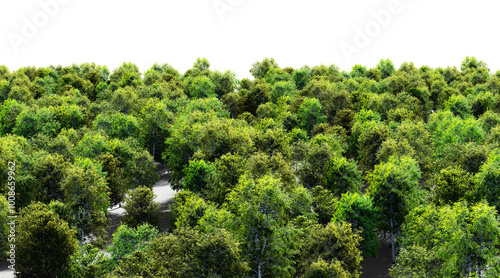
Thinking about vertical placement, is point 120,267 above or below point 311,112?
below

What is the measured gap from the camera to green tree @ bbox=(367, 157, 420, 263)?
76.4m

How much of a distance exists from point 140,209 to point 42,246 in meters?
18.1

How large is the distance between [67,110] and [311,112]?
65.8 m

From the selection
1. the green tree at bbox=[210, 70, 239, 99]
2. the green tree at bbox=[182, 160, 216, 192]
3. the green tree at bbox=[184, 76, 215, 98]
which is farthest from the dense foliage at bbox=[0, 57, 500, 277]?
the green tree at bbox=[210, 70, 239, 99]

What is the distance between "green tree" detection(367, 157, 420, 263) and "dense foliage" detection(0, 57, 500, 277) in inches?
8.4

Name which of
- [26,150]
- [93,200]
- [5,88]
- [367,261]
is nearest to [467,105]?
[367,261]

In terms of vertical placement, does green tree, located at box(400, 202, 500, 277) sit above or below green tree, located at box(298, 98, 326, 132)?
below

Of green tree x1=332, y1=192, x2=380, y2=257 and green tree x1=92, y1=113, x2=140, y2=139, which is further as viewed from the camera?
green tree x1=92, y1=113, x2=140, y2=139

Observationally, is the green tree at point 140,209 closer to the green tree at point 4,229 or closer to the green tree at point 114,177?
the green tree at point 114,177

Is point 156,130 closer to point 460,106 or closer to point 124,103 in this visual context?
point 124,103

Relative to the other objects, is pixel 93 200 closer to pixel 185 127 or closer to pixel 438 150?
pixel 185 127

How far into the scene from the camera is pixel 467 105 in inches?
5226

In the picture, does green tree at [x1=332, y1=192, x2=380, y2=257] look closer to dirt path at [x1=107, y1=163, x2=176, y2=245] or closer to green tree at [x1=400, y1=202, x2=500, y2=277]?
green tree at [x1=400, y1=202, x2=500, y2=277]

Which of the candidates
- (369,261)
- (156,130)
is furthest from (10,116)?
(369,261)
